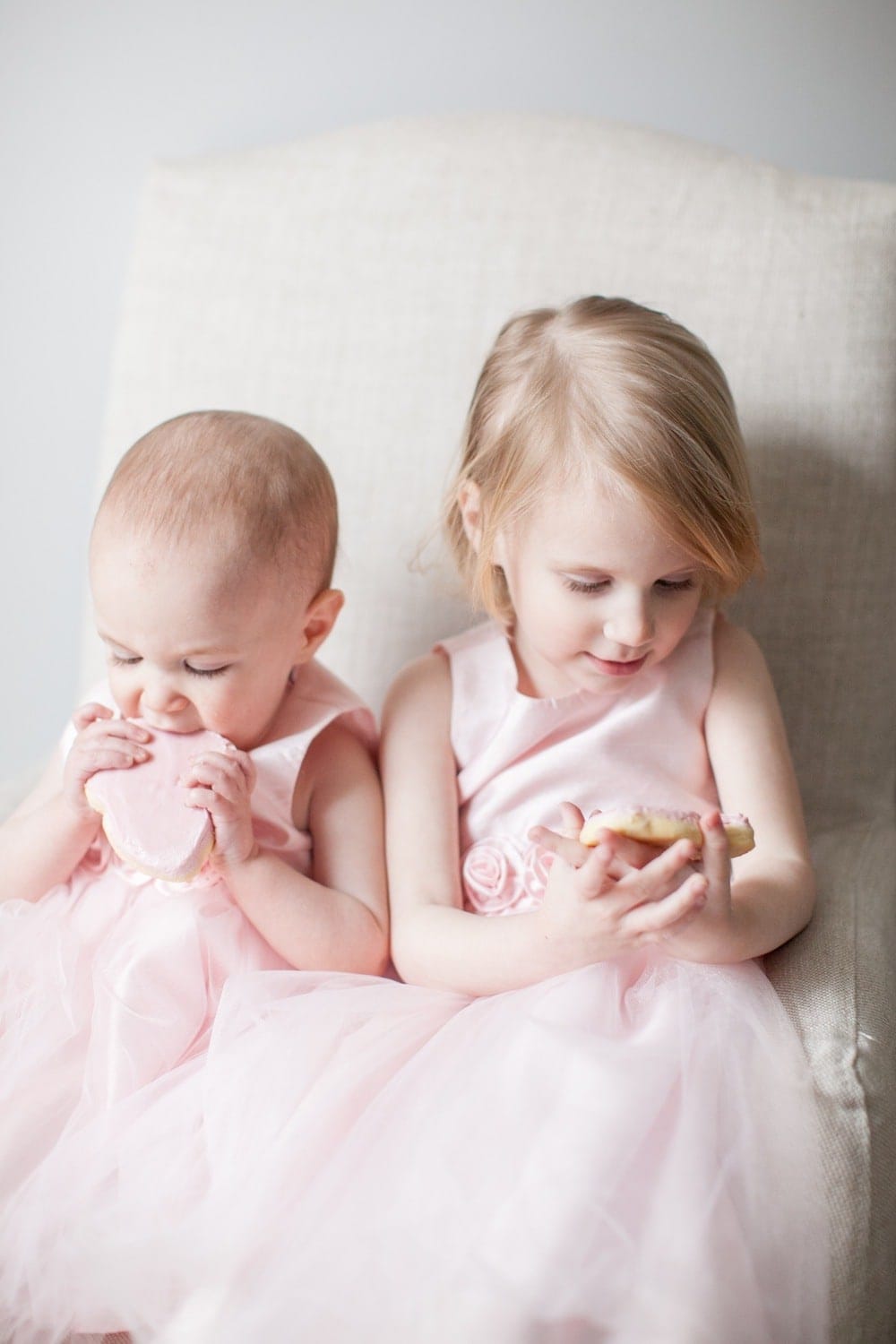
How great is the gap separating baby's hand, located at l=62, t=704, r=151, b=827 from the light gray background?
0.77 m

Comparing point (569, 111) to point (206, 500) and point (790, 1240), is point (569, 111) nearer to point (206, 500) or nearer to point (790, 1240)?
point (206, 500)

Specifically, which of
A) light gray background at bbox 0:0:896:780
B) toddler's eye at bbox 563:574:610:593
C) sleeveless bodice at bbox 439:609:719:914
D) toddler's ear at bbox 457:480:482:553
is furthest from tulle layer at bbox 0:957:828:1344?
light gray background at bbox 0:0:896:780

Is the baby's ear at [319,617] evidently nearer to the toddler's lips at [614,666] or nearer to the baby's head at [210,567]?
the baby's head at [210,567]

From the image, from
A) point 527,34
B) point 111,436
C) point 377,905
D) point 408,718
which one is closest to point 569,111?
point 527,34

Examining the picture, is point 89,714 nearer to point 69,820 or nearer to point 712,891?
point 69,820

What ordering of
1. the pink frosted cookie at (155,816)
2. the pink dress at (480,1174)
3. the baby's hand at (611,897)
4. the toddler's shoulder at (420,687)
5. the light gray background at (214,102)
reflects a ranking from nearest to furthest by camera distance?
the pink dress at (480,1174)
the baby's hand at (611,897)
the pink frosted cookie at (155,816)
the toddler's shoulder at (420,687)
the light gray background at (214,102)

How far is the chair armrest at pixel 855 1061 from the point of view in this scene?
83 centimetres

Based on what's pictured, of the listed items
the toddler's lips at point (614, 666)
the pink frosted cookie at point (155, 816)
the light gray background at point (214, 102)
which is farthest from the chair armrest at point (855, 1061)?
the light gray background at point (214, 102)

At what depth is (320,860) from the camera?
3.82 feet

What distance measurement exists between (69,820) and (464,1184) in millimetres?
484

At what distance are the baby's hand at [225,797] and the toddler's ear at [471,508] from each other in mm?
316

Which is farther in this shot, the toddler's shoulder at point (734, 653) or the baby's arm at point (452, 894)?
the toddler's shoulder at point (734, 653)

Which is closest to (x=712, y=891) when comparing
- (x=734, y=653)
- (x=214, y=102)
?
(x=734, y=653)

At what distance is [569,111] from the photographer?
Result: 5.23ft
